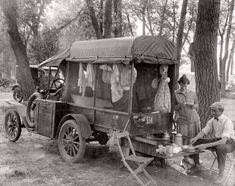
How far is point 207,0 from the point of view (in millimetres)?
7973

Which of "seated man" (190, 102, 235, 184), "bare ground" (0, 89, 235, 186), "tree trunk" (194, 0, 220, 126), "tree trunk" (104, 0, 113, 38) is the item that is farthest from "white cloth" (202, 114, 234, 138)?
"tree trunk" (104, 0, 113, 38)

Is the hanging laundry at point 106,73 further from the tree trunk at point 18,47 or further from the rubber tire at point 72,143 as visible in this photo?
the tree trunk at point 18,47

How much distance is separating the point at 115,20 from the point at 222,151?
47.5 ft

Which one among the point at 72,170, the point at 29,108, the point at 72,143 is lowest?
the point at 72,170

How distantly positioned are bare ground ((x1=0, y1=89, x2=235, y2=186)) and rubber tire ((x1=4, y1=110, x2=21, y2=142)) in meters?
0.33

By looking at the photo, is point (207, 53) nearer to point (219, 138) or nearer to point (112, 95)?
point (219, 138)

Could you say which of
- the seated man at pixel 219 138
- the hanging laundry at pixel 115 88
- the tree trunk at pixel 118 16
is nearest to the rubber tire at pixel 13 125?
the hanging laundry at pixel 115 88

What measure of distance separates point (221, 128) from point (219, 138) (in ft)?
0.62

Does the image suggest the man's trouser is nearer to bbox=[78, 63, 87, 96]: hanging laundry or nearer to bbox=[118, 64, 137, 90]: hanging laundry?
bbox=[118, 64, 137, 90]: hanging laundry

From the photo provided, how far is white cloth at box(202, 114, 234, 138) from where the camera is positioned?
5.63 m

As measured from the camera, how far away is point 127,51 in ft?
19.2

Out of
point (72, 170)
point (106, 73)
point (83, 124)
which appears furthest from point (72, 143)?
point (106, 73)

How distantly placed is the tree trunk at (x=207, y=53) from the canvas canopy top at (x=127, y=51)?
Answer: 1831 mm

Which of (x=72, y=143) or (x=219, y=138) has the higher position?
(x=219, y=138)
